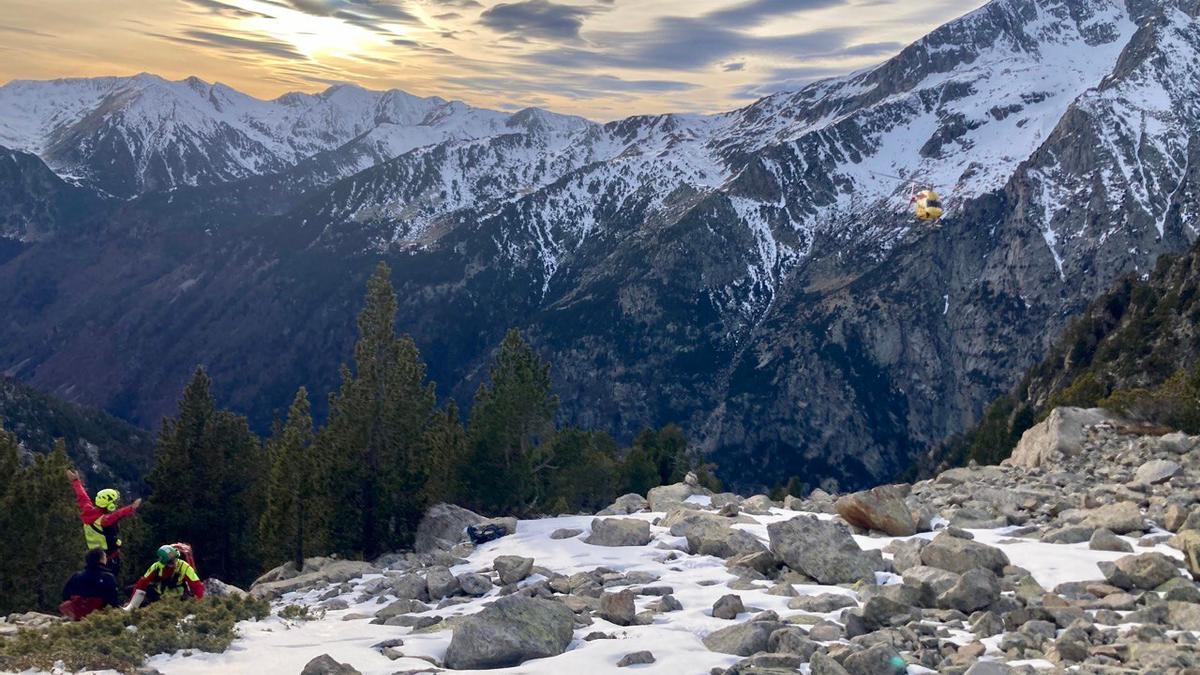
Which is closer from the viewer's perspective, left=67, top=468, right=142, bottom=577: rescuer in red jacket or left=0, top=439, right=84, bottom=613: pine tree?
left=67, top=468, right=142, bottom=577: rescuer in red jacket

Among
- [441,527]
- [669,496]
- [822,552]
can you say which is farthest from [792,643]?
[441,527]

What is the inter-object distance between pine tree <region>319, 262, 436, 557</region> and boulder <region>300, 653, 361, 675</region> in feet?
55.5

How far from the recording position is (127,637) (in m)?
16.8

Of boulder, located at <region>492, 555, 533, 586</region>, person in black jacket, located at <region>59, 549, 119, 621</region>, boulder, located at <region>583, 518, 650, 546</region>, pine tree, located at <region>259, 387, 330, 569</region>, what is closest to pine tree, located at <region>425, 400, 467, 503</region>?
pine tree, located at <region>259, 387, 330, 569</region>

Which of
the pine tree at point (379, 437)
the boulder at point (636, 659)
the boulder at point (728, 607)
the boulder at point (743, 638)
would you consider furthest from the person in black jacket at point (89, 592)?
the boulder at point (743, 638)

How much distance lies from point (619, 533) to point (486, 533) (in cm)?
430

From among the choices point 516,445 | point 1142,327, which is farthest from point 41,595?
point 1142,327

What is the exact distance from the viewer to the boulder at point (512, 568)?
21.5 metres

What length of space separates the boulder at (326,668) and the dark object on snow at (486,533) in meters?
12.0

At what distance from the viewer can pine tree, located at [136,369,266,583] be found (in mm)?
43094

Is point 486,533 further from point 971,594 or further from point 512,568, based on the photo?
point 971,594

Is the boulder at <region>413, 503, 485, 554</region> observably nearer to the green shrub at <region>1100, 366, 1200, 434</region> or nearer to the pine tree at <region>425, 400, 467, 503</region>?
the pine tree at <region>425, 400, 467, 503</region>

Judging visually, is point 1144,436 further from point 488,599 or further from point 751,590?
point 488,599

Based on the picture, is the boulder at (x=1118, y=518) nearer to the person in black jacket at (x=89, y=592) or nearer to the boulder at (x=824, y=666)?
the boulder at (x=824, y=666)
